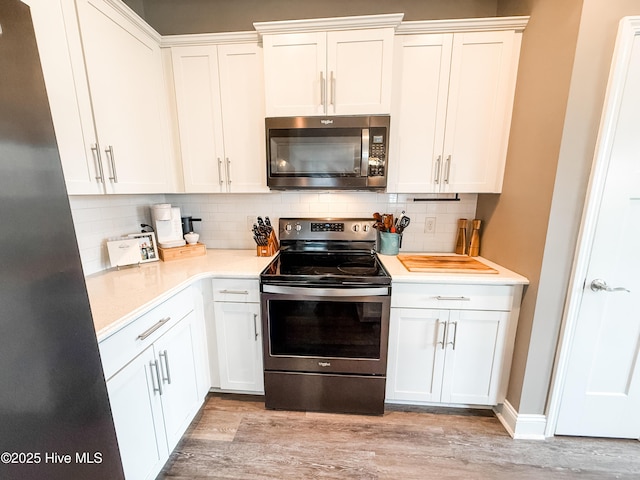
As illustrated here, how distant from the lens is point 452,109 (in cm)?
170

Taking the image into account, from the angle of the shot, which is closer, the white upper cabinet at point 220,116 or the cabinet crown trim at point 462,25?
the cabinet crown trim at point 462,25

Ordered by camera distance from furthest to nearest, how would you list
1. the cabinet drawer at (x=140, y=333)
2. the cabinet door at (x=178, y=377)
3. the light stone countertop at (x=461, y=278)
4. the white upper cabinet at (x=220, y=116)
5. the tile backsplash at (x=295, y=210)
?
the tile backsplash at (x=295, y=210), the white upper cabinet at (x=220, y=116), the light stone countertop at (x=461, y=278), the cabinet door at (x=178, y=377), the cabinet drawer at (x=140, y=333)

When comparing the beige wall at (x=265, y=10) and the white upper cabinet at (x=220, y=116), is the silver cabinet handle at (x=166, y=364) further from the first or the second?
the beige wall at (x=265, y=10)

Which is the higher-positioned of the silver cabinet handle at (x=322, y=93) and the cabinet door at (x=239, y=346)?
the silver cabinet handle at (x=322, y=93)

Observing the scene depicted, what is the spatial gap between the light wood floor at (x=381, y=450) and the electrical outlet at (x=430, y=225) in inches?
50.3

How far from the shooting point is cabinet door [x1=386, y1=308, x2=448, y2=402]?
1.64 m

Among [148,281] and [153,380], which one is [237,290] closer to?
[148,281]

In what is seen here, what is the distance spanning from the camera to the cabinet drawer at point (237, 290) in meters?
1.65

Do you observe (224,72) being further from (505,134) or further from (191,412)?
(191,412)

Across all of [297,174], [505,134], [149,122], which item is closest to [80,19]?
[149,122]

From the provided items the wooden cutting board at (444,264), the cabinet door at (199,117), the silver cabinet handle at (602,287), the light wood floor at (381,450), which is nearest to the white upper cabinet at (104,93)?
the cabinet door at (199,117)

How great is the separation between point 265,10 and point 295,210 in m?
1.44

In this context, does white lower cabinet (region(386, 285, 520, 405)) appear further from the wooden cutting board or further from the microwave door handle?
the microwave door handle

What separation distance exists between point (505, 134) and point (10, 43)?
7.12 ft
